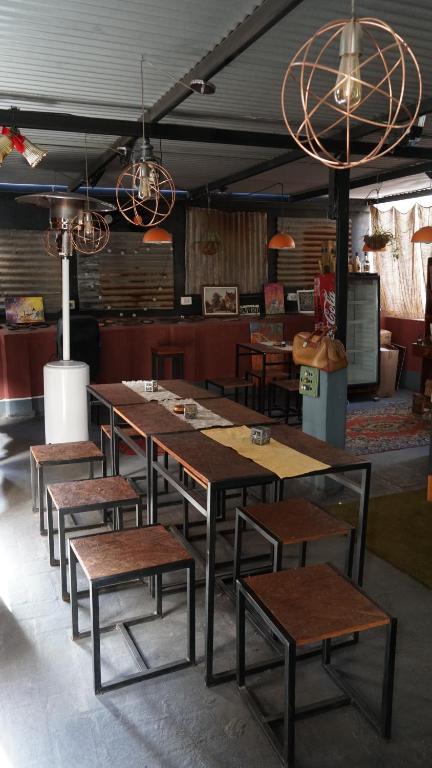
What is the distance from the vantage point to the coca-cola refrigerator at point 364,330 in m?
10.0

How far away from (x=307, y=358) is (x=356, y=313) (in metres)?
4.98

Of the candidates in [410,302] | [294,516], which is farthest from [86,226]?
[410,302]

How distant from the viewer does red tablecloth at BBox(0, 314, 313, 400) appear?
28.2ft

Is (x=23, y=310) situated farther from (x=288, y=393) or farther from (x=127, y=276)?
(x=288, y=393)

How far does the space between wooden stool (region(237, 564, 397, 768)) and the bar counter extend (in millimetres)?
6491

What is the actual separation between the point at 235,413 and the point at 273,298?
713cm

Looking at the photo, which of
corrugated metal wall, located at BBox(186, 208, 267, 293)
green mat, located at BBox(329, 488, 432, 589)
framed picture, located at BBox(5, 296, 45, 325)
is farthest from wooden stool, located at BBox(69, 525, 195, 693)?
corrugated metal wall, located at BBox(186, 208, 267, 293)

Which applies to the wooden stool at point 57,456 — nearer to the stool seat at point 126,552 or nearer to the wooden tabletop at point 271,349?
the stool seat at point 126,552

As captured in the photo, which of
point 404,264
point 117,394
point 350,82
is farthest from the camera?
point 404,264

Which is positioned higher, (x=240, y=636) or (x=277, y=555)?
(x=277, y=555)

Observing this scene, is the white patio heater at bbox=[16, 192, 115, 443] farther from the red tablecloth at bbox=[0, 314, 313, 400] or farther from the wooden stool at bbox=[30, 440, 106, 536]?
the red tablecloth at bbox=[0, 314, 313, 400]

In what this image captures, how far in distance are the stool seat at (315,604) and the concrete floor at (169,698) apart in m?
0.59

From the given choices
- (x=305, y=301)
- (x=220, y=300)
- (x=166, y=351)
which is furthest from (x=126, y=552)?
(x=305, y=301)

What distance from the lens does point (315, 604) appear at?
265cm
